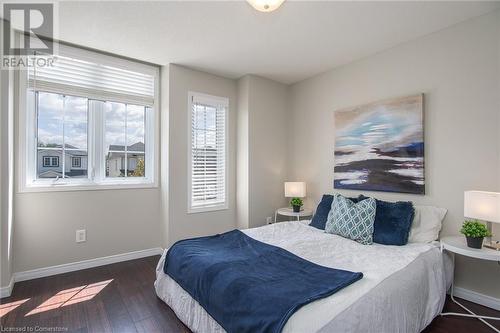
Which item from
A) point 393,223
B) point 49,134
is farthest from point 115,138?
point 393,223

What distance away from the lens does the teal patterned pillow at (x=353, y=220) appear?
99.3 inches

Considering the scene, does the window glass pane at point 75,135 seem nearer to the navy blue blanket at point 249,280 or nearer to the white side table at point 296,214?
the navy blue blanket at point 249,280

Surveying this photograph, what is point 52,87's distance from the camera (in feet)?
9.57

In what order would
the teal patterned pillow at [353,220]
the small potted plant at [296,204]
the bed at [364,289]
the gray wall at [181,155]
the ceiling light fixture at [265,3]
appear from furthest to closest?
1. the small potted plant at [296,204]
2. the gray wall at [181,155]
3. the teal patterned pillow at [353,220]
4. the ceiling light fixture at [265,3]
5. the bed at [364,289]

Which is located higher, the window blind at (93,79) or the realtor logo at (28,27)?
the realtor logo at (28,27)

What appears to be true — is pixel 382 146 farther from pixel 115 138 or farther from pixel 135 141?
pixel 115 138

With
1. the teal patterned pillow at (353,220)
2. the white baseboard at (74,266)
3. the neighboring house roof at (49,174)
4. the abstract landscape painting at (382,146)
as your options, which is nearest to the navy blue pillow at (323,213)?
the teal patterned pillow at (353,220)

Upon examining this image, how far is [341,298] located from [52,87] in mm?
3545

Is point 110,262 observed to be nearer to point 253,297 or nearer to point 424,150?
point 253,297

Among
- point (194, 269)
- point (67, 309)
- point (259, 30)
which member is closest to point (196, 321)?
point (194, 269)

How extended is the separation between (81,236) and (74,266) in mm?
353

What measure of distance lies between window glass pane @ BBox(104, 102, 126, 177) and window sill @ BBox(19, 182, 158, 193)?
0.16 meters

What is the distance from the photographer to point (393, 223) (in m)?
2.52

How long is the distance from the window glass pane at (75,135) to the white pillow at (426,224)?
12.5ft
